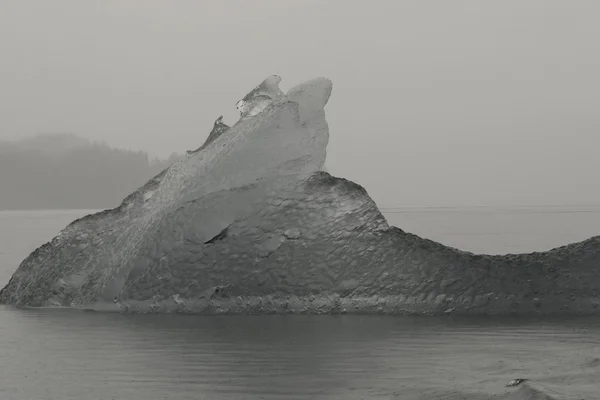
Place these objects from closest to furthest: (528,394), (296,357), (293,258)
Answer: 1. (528,394)
2. (296,357)
3. (293,258)

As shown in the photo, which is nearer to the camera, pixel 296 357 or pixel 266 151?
pixel 296 357

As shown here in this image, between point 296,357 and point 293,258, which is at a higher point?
point 293,258

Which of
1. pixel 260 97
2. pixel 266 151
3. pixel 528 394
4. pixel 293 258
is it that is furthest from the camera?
pixel 260 97

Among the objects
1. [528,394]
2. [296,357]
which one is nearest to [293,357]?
[296,357]

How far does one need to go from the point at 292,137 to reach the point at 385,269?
1.98m

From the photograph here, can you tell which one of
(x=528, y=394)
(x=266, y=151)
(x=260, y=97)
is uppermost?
(x=260, y=97)

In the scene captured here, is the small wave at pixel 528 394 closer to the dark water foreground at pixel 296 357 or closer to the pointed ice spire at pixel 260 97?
the dark water foreground at pixel 296 357

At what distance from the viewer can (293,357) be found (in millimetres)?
6043

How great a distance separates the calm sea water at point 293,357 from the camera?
493cm

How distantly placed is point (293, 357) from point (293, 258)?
2353 millimetres

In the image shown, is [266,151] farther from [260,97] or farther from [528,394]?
[528,394]

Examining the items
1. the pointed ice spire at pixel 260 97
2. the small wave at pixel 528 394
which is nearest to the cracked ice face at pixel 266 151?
the pointed ice spire at pixel 260 97

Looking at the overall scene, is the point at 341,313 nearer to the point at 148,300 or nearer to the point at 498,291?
the point at 498,291

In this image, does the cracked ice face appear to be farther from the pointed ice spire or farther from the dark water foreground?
the dark water foreground
